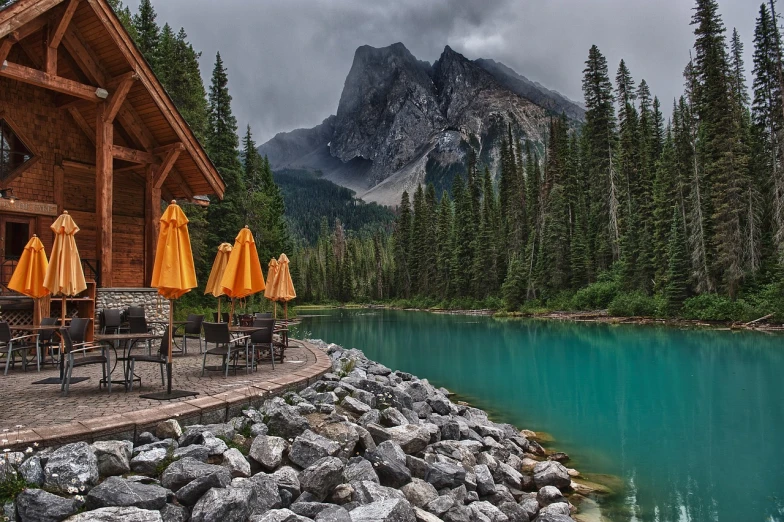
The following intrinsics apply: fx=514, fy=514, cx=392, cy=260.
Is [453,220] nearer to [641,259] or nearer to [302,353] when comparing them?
[641,259]

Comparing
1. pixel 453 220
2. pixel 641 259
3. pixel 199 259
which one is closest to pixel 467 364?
pixel 199 259

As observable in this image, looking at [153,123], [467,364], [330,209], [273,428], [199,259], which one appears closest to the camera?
Result: [273,428]

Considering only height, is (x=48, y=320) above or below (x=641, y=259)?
below

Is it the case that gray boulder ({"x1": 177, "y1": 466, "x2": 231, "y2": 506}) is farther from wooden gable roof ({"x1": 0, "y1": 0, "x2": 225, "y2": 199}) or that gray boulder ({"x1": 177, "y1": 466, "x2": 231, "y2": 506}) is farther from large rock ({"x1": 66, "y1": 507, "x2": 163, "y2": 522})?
wooden gable roof ({"x1": 0, "y1": 0, "x2": 225, "y2": 199})

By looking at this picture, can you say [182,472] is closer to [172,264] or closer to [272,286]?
[172,264]

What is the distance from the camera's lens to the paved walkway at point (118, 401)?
15.7 ft

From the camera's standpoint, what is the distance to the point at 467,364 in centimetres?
1822

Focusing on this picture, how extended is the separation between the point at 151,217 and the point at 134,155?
1792mm

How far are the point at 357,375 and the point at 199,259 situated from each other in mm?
18980

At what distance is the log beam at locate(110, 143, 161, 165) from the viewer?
14.0 metres

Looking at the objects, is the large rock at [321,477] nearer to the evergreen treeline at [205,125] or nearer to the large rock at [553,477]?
the large rock at [553,477]

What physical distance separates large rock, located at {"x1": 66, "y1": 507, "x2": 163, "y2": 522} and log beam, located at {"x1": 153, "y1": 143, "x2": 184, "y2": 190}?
12406 mm

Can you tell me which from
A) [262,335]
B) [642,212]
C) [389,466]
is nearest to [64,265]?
[262,335]

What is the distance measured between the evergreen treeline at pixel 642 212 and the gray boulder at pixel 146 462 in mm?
28906
